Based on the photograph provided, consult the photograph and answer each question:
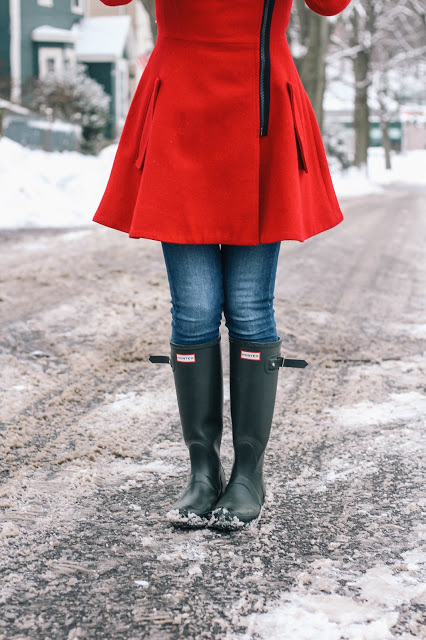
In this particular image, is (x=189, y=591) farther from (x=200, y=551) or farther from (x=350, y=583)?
(x=350, y=583)

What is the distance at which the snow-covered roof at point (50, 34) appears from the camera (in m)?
26.4

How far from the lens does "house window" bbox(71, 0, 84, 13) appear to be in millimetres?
29078

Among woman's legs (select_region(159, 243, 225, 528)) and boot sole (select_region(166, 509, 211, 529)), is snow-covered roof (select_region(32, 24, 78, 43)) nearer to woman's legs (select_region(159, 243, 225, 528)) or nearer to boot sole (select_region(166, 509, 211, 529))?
woman's legs (select_region(159, 243, 225, 528))

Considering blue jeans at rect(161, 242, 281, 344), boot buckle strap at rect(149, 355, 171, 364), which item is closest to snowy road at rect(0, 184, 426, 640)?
boot buckle strap at rect(149, 355, 171, 364)

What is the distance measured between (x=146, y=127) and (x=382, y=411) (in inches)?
64.6

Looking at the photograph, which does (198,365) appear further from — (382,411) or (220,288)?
(382,411)

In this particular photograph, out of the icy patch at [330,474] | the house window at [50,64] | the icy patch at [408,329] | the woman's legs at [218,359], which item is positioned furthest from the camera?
the house window at [50,64]

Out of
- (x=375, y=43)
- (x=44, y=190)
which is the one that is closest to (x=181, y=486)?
(x=44, y=190)

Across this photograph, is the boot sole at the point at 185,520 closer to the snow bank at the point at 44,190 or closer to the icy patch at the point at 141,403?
the icy patch at the point at 141,403

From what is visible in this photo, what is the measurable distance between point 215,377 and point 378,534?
0.63 m

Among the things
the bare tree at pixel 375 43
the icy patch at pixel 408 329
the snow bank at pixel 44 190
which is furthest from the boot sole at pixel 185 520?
the bare tree at pixel 375 43

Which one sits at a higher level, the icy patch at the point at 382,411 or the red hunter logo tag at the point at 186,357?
the red hunter logo tag at the point at 186,357

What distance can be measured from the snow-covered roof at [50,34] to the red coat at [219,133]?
26.2 metres

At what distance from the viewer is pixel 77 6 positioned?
29.7m
